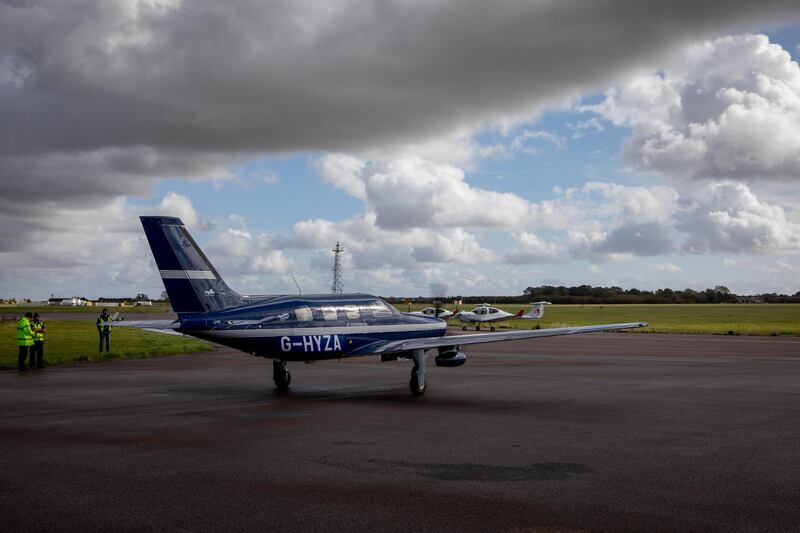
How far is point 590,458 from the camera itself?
10523 mm

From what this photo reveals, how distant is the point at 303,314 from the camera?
18062 millimetres

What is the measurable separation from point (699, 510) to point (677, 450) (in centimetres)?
363

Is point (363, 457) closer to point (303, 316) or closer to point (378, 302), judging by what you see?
point (303, 316)

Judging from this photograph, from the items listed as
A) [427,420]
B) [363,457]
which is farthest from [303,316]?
[363,457]

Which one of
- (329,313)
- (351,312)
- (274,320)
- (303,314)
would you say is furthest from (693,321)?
(274,320)

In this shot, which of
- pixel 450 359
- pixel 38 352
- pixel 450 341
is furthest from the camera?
pixel 38 352

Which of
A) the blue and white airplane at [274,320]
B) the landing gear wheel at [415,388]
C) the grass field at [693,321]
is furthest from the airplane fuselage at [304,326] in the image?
the grass field at [693,321]

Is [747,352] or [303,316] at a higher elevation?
[303,316]

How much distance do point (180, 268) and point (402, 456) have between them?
10159 millimetres

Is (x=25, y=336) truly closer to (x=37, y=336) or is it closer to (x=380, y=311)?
(x=37, y=336)

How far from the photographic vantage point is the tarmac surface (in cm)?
757

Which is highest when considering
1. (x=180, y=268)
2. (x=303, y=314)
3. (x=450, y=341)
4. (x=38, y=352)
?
(x=180, y=268)

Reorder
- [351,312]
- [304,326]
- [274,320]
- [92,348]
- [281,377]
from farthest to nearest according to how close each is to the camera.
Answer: [92,348]
[281,377]
[351,312]
[304,326]
[274,320]

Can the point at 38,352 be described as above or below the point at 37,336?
below
